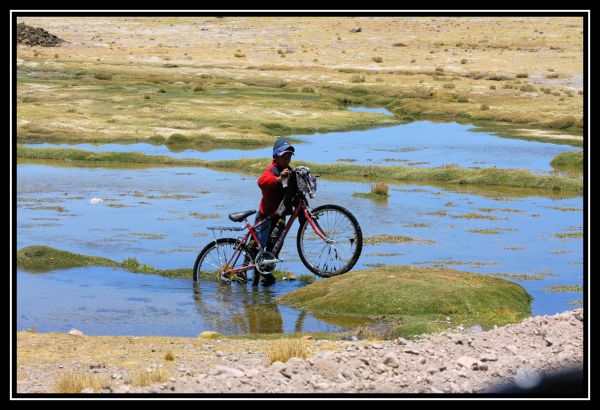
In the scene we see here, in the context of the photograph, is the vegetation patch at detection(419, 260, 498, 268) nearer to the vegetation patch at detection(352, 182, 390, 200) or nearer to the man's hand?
the man's hand


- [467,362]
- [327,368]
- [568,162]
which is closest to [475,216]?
[568,162]

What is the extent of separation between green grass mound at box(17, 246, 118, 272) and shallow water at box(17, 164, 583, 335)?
647 mm

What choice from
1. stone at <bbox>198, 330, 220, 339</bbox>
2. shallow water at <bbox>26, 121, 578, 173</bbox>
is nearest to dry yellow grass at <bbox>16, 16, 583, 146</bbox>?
shallow water at <bbox>26, 121, 578, 173</bbox>

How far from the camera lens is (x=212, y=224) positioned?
2455 centimetres

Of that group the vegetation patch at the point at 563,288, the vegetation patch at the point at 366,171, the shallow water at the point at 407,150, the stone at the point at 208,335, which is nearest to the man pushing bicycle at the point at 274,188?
the stone at the point at 208,335

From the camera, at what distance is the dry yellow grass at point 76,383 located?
9289 mm

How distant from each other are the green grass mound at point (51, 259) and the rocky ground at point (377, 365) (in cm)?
682

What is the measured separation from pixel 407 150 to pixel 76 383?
116 feet

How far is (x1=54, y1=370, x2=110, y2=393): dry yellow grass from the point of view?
9.29m

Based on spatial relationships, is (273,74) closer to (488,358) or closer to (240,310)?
(240,310)

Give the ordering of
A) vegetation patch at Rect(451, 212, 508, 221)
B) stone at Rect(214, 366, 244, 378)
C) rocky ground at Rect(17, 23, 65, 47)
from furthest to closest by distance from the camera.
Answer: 1. rocky ground at Rect(17, 23, 65, 47)
2. vegetation patch at Rect(451, 212, 508, 221)
3. stone at Rect(214, 366, 244, 378)

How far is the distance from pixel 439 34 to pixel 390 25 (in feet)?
42.7

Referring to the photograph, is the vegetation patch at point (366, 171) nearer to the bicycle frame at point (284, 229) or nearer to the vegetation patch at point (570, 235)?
the vegetation patch at point (570, 235)

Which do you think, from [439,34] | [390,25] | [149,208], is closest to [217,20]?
[390,25]
